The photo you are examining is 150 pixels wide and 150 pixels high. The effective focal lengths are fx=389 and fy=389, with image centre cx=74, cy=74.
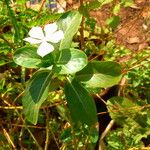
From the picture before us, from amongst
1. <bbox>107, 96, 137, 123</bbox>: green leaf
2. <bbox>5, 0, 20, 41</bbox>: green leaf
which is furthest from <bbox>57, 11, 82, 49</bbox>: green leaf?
<bbox>107, 96, 137, 123</bbox>: green leaf

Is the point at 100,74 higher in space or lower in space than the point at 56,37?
lower

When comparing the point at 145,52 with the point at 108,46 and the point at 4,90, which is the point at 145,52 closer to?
the point at 108,46

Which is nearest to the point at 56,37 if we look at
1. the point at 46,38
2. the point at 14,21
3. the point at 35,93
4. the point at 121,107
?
the point at 46,38

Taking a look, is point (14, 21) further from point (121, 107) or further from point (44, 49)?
point (121, 107)

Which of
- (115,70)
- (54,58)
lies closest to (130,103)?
(115,70)

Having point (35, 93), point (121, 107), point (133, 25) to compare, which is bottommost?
point (121, 107)
